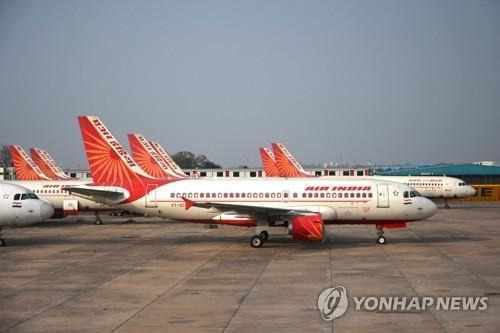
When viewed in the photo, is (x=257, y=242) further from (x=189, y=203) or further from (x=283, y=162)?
(x=283, y=162)

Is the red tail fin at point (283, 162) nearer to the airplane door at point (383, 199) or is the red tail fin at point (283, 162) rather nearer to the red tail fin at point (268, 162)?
the red tail fin at point (268, 162)

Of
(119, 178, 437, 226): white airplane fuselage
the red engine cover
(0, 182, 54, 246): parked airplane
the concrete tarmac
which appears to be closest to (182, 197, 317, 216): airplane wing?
(119, 178, 437, 226): white airplane fuselage

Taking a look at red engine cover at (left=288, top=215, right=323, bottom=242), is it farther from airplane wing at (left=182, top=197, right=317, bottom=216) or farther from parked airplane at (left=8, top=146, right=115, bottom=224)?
parked airplane at (left=8, top=146, right=115, bottom=224)

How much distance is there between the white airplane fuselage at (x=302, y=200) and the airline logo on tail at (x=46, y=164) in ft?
137

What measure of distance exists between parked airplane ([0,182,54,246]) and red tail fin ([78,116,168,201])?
3510 millimetres

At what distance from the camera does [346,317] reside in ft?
54.5

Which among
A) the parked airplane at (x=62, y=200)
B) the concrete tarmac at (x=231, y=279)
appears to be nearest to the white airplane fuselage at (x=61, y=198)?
the parked airplane at (x=62, y=200)

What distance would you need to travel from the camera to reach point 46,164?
73.8 meters

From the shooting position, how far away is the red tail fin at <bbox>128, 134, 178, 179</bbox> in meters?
52.8

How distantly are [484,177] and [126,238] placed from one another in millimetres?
87715

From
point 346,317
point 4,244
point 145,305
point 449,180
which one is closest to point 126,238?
point 4,244

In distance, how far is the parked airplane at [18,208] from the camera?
3272 cm

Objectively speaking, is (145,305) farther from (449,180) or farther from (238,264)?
(449,180)

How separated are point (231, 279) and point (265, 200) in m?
10.9
